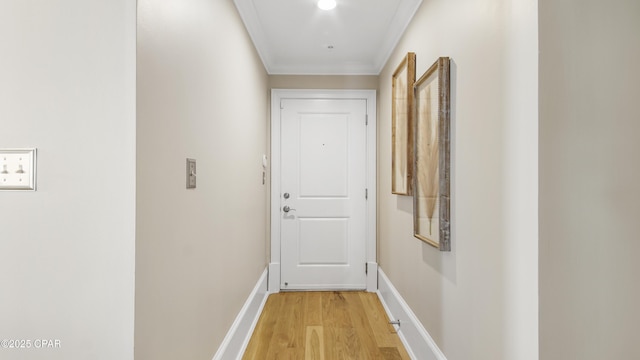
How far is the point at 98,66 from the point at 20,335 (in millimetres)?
827

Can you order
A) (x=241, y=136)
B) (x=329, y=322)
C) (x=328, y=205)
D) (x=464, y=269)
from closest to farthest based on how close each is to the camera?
(x=464, y=269) < (x=241, y=136) < (x=329, y=322) < (x=328, y=205)

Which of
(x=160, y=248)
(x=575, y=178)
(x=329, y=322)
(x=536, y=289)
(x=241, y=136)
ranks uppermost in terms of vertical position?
(x=241, y=136)

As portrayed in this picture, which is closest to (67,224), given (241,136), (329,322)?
(241,136)

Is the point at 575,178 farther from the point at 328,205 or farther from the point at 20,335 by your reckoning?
the point at 328,205

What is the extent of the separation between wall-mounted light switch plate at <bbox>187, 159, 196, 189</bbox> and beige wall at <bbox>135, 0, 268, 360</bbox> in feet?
0.11

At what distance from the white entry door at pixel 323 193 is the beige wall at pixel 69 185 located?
2.51m

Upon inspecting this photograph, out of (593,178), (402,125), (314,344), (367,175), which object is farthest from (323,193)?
(593,178)

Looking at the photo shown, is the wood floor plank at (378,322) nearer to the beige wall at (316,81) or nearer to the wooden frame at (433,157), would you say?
the wooden frame at (433,157)

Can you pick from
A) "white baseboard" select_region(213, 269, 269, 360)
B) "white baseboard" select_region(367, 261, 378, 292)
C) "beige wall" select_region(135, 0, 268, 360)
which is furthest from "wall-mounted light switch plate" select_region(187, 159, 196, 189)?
"white baseboard" select_region(367, 261, 378, 292)

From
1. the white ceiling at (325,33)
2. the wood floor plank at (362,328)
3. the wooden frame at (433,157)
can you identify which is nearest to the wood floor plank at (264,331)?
the wood floor plank at (362,328)

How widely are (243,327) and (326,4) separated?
2226 millimetres

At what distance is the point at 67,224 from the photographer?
0.99 m

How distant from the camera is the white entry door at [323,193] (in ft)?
11.4

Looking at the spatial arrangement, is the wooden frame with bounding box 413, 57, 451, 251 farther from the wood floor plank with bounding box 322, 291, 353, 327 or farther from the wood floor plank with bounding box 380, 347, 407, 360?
the wood floor plank with bounding box 322, 291, 353, 327
